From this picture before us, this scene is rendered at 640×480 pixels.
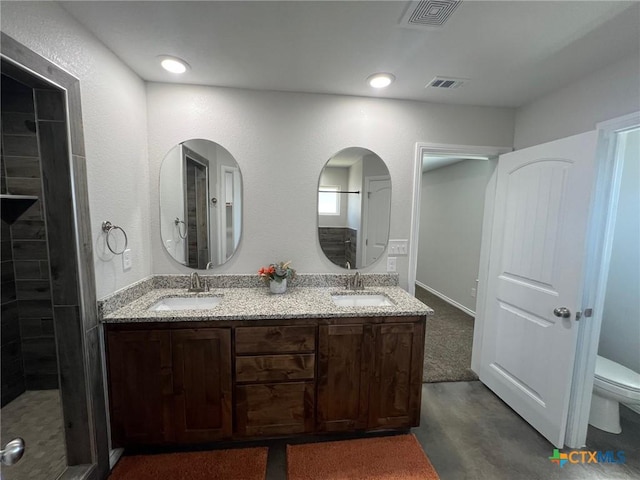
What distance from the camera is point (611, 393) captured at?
1.79 m

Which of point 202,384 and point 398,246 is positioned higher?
point 398,246

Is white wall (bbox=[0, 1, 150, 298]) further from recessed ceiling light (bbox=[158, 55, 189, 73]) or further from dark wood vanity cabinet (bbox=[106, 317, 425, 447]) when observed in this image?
dark wood vanity cabinet (bbox=[106, 317, 425, 447])

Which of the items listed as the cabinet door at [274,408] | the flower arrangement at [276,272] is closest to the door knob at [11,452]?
the cabinet door at [274,408]

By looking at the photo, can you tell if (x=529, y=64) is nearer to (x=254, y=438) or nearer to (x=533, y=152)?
(x=533, y=152)

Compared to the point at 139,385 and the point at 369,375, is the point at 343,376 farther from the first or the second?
the point at 139,385

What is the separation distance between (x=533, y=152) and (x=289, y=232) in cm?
190

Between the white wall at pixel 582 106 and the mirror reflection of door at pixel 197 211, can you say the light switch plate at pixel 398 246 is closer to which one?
the white wall at pixel 582 106

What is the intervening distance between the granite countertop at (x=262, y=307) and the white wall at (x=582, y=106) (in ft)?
5.25

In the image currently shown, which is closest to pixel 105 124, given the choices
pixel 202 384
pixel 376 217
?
pixel 202 384

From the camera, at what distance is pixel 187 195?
2.05 m

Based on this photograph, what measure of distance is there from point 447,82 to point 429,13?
738 mm

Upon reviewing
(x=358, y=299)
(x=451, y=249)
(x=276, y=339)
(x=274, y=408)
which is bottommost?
(x=274, y=408)

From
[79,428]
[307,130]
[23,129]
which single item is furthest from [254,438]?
[23,129]

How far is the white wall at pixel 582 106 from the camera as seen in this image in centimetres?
151
